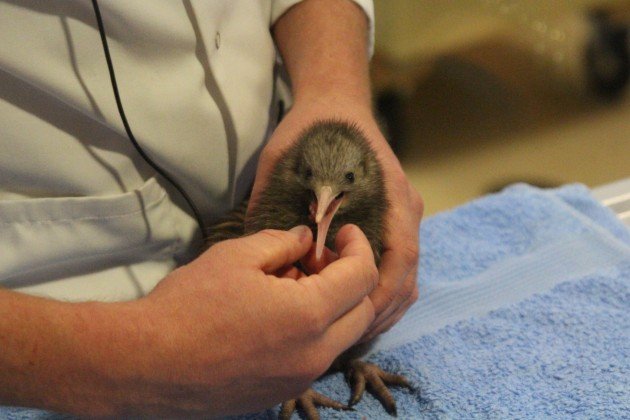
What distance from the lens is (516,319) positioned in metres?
1.08

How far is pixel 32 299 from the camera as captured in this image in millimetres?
696

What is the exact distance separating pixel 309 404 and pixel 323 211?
0.91ft

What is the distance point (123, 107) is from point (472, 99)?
2.59 meters

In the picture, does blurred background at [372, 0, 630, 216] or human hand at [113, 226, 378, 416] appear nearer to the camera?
human hand at [113, 226, 378, 416]

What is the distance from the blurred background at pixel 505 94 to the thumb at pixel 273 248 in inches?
73.0

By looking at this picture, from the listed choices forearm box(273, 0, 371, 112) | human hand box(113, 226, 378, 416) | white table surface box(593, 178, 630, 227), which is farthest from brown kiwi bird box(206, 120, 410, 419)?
white table surface box(593, 178, 630, 227)

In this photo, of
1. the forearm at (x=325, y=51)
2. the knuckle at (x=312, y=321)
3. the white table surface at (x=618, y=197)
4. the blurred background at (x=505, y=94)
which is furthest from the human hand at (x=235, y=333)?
the blurred background at (x=505, y=94)

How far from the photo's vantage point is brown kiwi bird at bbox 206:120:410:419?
3.14 ft

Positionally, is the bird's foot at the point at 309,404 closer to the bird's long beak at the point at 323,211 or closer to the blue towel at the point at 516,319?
the blue towel at the point at 516,319

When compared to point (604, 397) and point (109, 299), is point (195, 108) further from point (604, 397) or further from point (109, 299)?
point (604, 397)

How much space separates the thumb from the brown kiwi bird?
13 centimetres

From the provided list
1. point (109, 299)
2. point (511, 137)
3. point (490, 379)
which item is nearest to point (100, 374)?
point (109, 299)

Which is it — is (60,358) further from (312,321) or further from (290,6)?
(290,6)

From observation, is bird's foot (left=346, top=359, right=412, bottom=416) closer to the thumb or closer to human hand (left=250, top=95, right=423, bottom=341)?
human hand (left=250, top=95, right=423, bottom=341)
